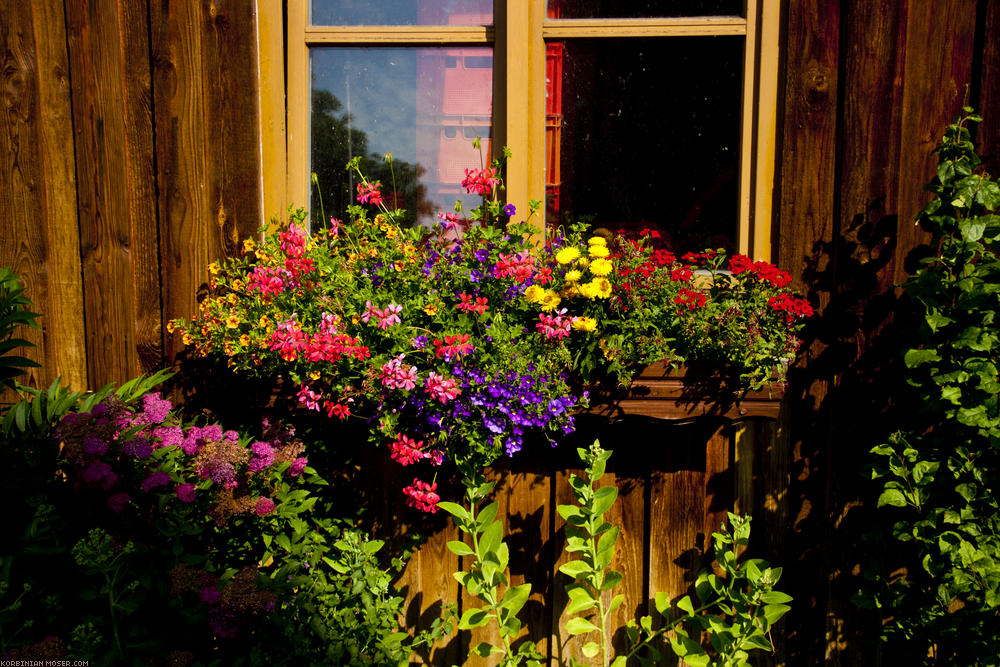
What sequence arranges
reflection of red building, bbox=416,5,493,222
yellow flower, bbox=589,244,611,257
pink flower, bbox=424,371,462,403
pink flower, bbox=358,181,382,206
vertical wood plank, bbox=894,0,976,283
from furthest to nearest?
reflection of red building, bbox=416,5,493,222, pink flower, bbox=358,181,382,206, vertical wood plank, bbox=894,0,976,283, yellow flower, bbox=589,244,611,257, pink flower, bbox=424,371,462,403

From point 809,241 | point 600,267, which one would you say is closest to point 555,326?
point 600,267

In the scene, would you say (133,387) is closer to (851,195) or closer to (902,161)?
(851,195)

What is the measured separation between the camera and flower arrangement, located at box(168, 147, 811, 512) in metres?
1.80

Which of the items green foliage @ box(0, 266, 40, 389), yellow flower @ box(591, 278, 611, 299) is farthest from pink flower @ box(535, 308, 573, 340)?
green foliage @ box(0, 266, 40, 389)

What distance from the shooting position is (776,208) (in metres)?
2.09

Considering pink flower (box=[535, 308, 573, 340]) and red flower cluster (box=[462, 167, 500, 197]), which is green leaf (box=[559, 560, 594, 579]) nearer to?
pink flower (box=[535, 308, 573, 340])

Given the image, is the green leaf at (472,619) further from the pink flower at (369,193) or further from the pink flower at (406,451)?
the pink flower at (369,193)

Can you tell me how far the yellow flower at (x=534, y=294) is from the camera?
72.9 inches

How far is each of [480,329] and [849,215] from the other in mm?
1204

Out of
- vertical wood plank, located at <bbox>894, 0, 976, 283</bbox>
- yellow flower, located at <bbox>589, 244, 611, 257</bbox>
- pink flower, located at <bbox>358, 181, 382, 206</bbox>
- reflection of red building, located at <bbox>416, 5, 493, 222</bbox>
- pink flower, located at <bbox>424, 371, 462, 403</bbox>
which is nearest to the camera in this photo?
pink flower, located at <bbox>424, 371, 462, 403</bbox>

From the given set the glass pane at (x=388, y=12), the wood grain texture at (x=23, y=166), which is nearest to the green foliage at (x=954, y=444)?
the glass pane at (x=388, y=12)

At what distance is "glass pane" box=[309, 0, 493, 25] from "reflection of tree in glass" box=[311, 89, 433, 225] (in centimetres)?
27

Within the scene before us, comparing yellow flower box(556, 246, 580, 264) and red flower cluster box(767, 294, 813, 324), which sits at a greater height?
yellow flower box(556, 246, 580, 264)

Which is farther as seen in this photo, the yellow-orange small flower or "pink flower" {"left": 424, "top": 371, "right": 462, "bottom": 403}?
the yellow-orange small flower
